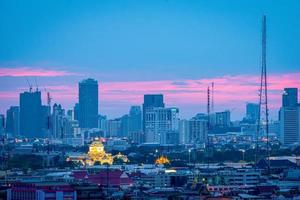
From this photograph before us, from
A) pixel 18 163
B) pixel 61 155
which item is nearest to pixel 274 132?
pixel 61 155

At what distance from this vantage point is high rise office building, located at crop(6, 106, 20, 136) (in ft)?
305

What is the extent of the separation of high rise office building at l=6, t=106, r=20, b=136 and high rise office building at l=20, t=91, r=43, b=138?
0.38 metres

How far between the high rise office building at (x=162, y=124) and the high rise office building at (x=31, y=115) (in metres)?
7.97

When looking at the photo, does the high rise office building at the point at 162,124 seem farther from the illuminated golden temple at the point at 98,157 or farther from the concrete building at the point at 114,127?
the illuminated golden temple at the point at 98,157

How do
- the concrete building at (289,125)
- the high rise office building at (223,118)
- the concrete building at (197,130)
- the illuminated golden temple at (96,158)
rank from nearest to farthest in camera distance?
the illuminated golden temple at (96,158) → the concrete building at (289,125) → the concrete building at (197,130) → the high rise office building at (223,118)

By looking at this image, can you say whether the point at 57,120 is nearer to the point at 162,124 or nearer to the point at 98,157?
the point at 162,124

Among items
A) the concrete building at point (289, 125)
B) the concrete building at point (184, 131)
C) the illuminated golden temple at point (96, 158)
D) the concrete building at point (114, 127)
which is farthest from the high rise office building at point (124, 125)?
the illuminated golden temple at point (96, 158)

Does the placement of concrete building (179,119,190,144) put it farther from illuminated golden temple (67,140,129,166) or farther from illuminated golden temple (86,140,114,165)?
illuminated golden temple (86,140,114,165)

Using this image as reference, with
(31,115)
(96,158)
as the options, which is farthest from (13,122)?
(96,158)

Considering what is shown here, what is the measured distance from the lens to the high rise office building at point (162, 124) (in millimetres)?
93875

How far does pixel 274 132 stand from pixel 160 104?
9.64 m

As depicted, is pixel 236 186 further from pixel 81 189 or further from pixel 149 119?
pixel 149 119

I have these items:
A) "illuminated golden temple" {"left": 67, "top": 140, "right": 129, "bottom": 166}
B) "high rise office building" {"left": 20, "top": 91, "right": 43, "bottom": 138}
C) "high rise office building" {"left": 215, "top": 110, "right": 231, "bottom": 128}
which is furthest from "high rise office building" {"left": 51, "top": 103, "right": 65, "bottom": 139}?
"illuminated golden temple" {"left": 67, "top": 140, "right": 129, "bottom": 166}

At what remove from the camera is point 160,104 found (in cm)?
9850
